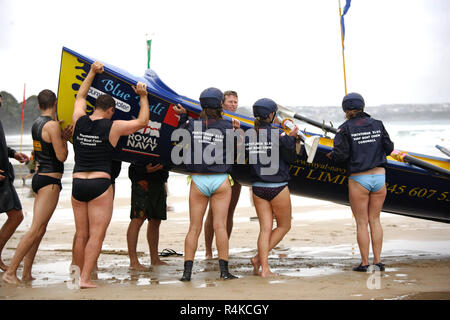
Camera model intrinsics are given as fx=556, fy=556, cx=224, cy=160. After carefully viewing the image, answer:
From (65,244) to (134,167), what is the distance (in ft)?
7.45

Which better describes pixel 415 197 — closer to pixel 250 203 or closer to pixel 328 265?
pixel 328 265

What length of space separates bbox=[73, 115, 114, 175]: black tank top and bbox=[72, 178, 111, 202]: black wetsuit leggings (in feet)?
0.31

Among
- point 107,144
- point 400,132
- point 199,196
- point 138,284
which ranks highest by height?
point 400,132

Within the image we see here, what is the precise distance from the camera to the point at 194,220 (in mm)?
4895

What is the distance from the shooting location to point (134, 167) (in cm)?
582

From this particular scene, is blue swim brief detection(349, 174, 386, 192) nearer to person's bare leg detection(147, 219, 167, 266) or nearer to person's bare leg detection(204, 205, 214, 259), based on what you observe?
person's bare leg detection(204, 205, 214, 259)

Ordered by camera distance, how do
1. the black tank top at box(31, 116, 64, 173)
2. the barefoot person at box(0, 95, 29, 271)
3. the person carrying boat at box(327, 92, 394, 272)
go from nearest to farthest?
the black tank top at box(31, 116, 64, 173), the person carrying boat at box(327, 92, 394, 272), the barefoot person at box(0, 95, 29, 271)

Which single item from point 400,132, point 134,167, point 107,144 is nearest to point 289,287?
point 107,144

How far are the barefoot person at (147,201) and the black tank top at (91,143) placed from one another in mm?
1196

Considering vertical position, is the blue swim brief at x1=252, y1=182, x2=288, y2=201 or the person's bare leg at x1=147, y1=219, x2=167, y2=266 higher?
the blue swim brief at x1=252, y1=182, x2=288, y2=201

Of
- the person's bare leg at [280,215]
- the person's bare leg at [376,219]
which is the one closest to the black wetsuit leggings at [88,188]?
the person's bare leg at [280,215]

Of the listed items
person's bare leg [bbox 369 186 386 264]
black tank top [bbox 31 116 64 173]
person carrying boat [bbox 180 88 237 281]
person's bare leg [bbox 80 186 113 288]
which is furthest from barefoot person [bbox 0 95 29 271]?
person's bare leg [bbox 369 186 386 264]

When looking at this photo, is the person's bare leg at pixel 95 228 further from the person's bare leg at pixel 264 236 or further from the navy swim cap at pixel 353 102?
the navy swim cap at pixel 353 102

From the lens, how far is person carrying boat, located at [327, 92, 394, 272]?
5211mm
